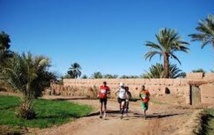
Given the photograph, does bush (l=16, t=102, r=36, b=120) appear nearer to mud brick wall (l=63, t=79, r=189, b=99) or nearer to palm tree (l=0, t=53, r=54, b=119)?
palm tree (l=0, t=53, r=54, b=119)

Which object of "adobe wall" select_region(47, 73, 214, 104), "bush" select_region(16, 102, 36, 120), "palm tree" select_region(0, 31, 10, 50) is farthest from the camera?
"palm tree" select_region(0, 31, 10, 50)

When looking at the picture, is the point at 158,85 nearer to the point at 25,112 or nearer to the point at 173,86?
the point at 173,86

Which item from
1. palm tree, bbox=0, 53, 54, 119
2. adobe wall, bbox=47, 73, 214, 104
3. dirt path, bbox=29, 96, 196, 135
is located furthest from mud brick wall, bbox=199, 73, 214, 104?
palm tree, bbox=0, 53, 54, 119

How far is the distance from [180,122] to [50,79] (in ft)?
26.1

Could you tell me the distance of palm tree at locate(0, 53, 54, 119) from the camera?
1861 cm

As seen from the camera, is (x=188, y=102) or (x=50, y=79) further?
(x=188, y=102)

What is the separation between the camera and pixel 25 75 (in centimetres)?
1877

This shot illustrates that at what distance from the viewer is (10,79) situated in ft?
61.3

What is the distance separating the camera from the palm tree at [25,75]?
18609 millimetres

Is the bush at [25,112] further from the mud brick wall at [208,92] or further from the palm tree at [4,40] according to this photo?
the palm tree at [4,40]

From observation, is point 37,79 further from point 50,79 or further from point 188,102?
point 188,102

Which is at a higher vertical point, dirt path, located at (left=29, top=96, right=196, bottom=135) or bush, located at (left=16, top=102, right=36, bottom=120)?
bush, located at (left=16, top=102, right=36, bottom=120)

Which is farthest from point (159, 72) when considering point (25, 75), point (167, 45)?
point (25, 75)

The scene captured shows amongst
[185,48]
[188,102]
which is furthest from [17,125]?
[185,48]
